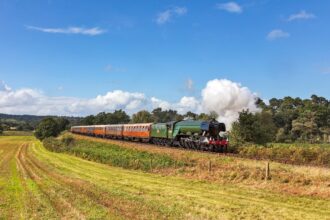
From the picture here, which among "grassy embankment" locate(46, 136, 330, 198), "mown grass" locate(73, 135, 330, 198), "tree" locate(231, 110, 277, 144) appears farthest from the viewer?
"tree" locate(231, 110, 277, 144)

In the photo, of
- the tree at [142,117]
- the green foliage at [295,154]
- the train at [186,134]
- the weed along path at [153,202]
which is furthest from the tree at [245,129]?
the tree at [142,117]

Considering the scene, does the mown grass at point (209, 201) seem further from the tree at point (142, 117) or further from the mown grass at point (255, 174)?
the tree at point (142, 117)

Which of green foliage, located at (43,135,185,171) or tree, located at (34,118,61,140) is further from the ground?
tree, located at (34,118,61,140)

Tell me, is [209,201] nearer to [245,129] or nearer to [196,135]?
[196,135]

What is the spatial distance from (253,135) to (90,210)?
41.9m

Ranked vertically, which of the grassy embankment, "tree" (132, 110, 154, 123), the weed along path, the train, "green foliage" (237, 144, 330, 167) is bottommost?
the weed along path

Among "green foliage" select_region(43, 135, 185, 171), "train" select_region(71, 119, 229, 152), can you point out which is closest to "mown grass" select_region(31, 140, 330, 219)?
"green foliage" select_region(43, 135, 185, 171)

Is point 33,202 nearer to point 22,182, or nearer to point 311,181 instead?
point 22,182

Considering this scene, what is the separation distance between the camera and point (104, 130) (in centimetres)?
8825

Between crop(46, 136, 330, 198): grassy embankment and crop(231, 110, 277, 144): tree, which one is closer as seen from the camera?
crop(46, 136, 330, 198): grassy embankment

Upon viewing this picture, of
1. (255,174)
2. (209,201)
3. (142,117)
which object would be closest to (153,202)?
(209,201)

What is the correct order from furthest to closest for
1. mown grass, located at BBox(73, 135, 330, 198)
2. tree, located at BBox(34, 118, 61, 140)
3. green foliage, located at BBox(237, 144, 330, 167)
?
tree, located at BBox(34, 118, 61, 140) < green foliage, located at BBox(237, 144, 330, 167) < mown grass, located at BBox(73, 135, 330, 198)

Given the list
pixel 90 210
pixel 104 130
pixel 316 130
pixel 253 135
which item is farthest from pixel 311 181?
pixel 316 130

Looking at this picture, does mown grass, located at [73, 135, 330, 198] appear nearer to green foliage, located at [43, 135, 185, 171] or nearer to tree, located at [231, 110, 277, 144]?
green foliage, located at [43, 135, 185, 171]
